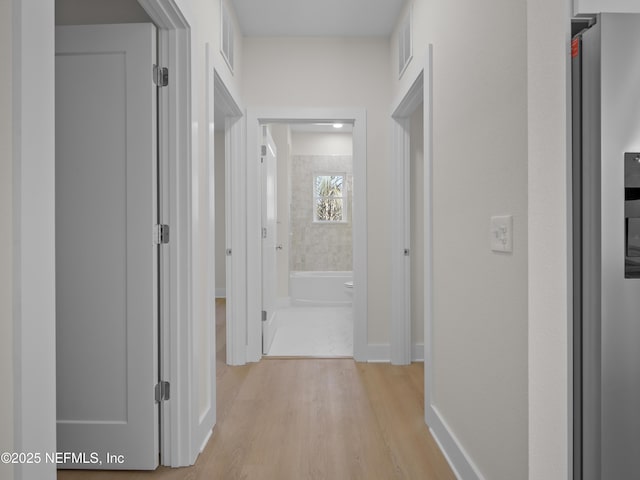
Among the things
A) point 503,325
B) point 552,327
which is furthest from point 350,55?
point 552,327

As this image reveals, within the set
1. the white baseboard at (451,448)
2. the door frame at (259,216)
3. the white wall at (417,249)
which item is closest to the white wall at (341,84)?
the door frame at (259,216)

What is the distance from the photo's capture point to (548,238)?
1.15m

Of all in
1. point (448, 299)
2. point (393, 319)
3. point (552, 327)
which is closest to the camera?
point (552, 327)

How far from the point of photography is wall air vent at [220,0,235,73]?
264 cm

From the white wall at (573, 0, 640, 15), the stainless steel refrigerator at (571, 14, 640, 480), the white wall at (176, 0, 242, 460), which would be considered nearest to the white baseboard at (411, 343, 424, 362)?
the white wall at (176, 0, 242, 460)

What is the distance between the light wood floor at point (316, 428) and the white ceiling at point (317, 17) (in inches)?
107

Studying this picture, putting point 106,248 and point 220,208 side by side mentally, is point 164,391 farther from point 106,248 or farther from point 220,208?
point 220,208

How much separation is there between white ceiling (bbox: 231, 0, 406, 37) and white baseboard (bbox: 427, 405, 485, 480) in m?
2.74

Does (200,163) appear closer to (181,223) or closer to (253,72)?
(181,223)

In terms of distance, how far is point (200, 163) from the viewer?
2.18 metres

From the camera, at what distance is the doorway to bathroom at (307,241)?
12.8 feet

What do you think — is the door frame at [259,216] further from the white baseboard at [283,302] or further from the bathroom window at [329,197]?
the bathroom window at [329,197]

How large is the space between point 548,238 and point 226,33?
244 cm

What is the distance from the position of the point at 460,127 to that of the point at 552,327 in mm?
1060
